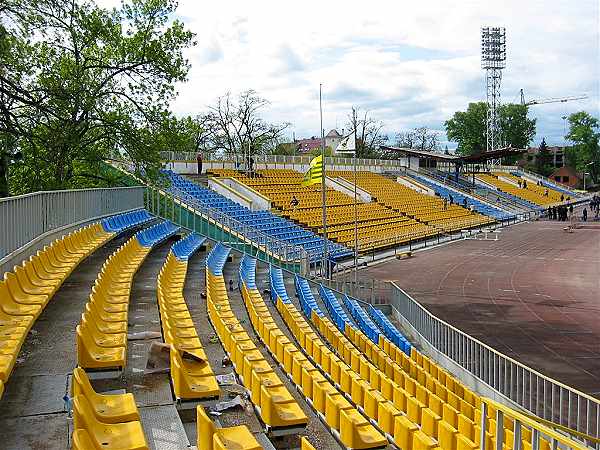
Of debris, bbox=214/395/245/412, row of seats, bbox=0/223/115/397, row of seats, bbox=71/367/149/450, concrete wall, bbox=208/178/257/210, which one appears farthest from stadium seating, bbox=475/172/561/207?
row of seats, bbox=71/367/149/450

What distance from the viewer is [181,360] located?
23.9 ft

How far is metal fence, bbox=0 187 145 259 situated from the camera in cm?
981

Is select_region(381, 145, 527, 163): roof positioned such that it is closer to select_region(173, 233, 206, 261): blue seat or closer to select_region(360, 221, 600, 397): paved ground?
A: select_region(360, 221, 600, 397): paved ground

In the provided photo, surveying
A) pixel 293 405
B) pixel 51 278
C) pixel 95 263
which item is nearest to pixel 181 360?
pixel 293 405

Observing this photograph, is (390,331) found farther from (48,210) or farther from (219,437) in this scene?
(219,437)

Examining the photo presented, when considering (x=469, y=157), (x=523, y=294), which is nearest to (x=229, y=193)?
(x=523, y=294)

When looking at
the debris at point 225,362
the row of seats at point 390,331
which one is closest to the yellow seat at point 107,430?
the debris at point 225,362

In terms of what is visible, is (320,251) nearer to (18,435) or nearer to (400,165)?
(18,435)

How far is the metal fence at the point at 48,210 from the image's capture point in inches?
386

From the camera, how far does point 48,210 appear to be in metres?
13.2

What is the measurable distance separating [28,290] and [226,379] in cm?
314

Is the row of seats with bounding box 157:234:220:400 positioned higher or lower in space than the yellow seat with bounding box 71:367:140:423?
lower

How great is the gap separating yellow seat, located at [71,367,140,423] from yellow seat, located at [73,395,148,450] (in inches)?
7.2

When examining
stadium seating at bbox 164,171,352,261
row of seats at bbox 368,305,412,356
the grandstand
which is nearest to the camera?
the grandstand
